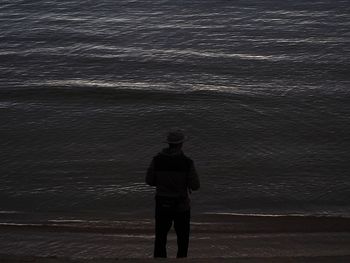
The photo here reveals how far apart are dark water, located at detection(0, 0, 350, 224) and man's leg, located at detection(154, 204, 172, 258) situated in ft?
12.8

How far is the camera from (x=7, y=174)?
1359 cm

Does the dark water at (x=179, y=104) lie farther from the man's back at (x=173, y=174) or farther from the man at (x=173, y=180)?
the man's back at (x=173, y=174)

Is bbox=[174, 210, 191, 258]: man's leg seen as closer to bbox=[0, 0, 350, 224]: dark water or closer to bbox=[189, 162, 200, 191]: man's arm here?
bbox=[189, 162, 200, 191]: man's arm

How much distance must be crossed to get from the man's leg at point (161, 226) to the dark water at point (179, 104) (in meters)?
3.91

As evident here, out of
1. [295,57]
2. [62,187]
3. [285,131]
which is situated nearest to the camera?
[62,187]

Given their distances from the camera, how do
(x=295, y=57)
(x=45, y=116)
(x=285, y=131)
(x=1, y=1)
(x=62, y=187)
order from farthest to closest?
(x=1, y=1)
(x=295, y=57)
(x=45, y=116)
(x=285, y=131)
(x=62, y=187)

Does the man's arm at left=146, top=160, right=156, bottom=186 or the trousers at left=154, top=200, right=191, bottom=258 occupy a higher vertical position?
the man's arm at left=146, top=160, right=156, bottom=186

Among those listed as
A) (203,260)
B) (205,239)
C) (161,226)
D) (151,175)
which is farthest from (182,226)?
(205,239)

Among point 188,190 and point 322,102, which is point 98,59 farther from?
point 188,190

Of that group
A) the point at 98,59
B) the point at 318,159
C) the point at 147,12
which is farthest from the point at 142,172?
the point at 147,12

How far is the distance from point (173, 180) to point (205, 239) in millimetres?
3439

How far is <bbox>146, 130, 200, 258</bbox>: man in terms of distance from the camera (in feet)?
24.2

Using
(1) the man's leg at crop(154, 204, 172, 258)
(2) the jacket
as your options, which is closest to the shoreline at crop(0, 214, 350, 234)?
(1) the man's leg at crop(154, 204, 172, 258)

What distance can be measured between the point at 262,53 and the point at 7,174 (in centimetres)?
1050
